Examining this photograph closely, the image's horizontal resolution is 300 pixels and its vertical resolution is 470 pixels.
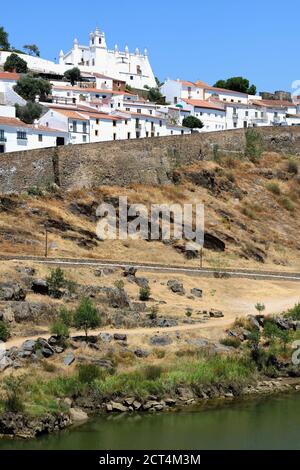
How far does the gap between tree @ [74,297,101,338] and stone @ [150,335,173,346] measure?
276cm

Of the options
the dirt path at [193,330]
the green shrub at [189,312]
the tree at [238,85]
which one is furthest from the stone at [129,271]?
the tree at [238,85]

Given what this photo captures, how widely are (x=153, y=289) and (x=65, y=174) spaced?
14.3 meters

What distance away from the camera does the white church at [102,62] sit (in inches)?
4168

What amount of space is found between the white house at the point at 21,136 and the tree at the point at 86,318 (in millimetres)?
22592

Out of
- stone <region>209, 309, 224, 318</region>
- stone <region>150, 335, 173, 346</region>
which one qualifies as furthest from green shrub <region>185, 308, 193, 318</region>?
stone <region>150, 335, 173, 346</region>

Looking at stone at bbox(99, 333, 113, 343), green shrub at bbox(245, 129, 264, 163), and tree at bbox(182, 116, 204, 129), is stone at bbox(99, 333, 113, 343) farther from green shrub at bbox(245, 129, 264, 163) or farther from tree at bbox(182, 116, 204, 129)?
tree at bbox(182, 116, 204, 129)

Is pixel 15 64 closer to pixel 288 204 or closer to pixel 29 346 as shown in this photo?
pixel 288 204

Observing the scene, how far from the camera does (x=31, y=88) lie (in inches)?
3241

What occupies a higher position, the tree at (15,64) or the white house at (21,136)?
the tree at (15,64)

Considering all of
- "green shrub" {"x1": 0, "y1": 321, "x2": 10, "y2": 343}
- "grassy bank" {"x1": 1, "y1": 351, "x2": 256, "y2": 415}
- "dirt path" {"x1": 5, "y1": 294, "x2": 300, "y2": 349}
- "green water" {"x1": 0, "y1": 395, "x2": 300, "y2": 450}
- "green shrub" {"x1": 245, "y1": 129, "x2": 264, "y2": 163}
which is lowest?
"green water" {"x1": 0, "y1": 395, "x2": 300, "y2": 450}

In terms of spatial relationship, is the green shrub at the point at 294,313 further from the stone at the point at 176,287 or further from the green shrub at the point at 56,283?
the green shrub at the point at 56,283

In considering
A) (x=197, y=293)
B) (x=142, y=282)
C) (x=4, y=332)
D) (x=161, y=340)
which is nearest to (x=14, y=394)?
(x=4, y=332)

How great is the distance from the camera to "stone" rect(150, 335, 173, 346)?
41781 millimetres

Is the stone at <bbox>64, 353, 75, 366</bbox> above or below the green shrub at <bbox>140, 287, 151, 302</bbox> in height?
below
